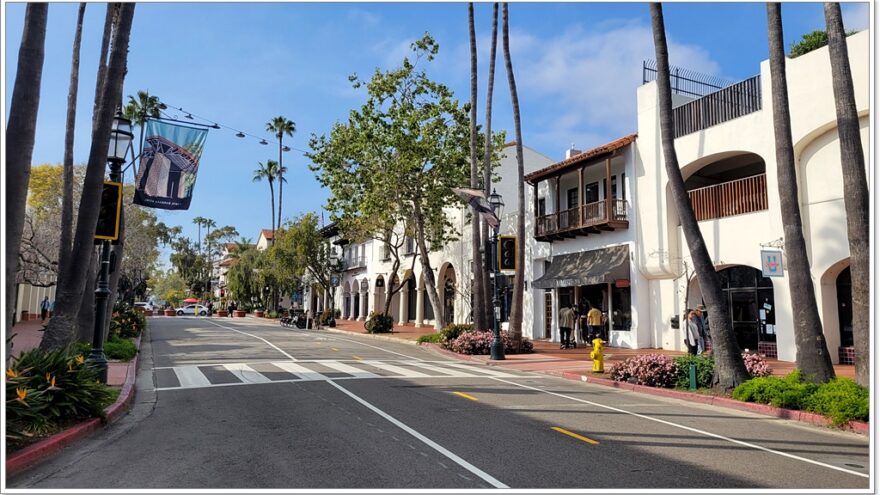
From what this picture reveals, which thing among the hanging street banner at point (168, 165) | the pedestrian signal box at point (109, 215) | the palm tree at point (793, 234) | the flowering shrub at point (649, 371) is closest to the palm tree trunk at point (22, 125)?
the pedestrian signal box at point (109, 215)

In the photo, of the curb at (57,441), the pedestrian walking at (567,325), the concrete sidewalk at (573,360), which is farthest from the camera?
the pedestrian walking at (567,325)

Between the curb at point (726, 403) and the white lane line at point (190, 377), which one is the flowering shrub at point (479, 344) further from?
the white lane line at point (190, 377)

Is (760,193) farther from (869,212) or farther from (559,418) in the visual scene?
(559,418)

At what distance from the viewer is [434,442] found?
286 inches

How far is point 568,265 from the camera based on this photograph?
25266 millimetres

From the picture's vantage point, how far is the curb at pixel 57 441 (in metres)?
6.12

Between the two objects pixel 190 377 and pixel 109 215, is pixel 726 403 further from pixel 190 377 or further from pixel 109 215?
pixel 109 215

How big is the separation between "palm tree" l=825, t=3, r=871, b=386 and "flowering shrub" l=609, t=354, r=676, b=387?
136 inches

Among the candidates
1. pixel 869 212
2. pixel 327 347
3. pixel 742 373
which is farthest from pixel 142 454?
pixel 327 347

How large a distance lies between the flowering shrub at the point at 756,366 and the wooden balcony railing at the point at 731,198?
720cm

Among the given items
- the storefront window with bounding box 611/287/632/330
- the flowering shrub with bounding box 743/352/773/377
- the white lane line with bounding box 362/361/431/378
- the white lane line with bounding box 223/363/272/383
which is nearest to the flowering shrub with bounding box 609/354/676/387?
the flowering shrub with bounding box 743/352/773/377

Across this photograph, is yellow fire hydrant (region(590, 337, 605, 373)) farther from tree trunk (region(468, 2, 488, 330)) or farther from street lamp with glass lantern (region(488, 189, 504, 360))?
tree trunk (region(468, 2, 488, 330))

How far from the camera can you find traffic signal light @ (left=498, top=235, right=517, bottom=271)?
69.6 ft

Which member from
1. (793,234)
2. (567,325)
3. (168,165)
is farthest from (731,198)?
(168,165)
